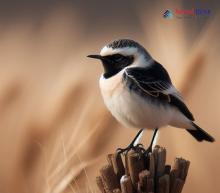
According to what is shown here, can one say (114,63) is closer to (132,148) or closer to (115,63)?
(115,63)

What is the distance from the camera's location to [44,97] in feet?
6.19

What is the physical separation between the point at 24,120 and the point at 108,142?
0.28 m

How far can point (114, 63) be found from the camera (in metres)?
1.42

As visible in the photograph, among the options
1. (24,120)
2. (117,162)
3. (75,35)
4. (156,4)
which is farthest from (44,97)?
(117,162)

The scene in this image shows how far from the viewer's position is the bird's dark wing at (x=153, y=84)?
1.41 metres

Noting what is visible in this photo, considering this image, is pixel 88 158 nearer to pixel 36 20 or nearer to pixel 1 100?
pixel 1 100

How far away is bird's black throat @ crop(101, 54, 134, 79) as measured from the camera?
4.65 ft

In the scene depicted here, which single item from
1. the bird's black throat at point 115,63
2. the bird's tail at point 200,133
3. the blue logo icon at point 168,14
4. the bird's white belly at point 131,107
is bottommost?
the bird's tail at point 200,133

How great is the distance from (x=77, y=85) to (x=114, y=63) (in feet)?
1.34

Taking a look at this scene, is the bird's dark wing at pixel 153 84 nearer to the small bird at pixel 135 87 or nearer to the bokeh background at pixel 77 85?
the small bird at pixel 135 87

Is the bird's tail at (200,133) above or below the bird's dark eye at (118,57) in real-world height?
below

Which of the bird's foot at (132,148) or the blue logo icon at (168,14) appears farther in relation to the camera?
the blue logo icon at (168,14)

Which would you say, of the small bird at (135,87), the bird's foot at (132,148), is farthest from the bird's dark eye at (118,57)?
the bird's foot at (132,148)

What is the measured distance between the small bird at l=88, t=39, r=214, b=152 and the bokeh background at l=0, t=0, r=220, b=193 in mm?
283
